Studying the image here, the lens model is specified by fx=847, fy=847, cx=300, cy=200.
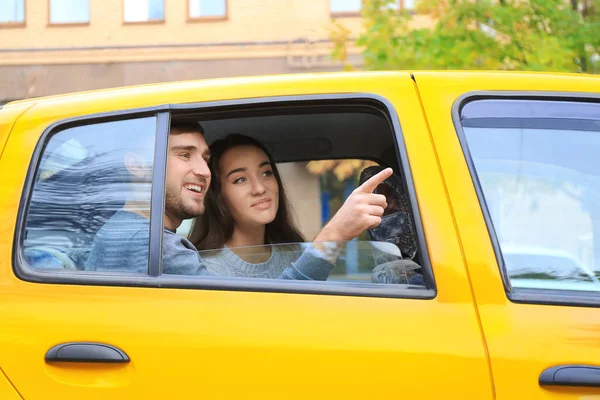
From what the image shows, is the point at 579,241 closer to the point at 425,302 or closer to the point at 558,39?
the point at 425,302

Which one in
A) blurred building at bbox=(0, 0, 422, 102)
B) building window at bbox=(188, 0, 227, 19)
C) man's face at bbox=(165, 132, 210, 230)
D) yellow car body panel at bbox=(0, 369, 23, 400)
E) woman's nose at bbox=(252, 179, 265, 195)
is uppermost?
building window at bbox=(188, 0, 227, 19)

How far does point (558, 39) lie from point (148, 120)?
24.3ft

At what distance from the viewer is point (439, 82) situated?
2.25 meters

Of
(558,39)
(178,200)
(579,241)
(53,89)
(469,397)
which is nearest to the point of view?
(469,397)

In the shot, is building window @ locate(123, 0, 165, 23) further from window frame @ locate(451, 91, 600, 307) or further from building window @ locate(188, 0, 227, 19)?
window frame @ locate(451, 91, 600, 307)

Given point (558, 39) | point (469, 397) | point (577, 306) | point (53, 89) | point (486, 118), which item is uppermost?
point (53, 89)

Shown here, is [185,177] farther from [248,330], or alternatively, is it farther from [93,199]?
[248,330]

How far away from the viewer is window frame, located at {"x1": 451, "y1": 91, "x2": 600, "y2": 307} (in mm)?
2027

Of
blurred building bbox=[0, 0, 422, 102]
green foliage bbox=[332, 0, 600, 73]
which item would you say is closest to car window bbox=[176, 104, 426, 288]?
green foliage bbox=[332, 0, 600, 73]

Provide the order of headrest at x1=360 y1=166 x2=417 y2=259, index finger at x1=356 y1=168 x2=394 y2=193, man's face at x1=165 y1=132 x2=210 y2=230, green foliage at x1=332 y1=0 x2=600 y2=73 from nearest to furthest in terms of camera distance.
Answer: index finger at x1=356 y1=168 x2=394 y2=193 → headrest at x1=360 y1=166 x2=417 y2=259 → man's face at x1=165 y1=132 x2=210 y2=230 → green foliage at x1=332 y1=0 x2=600 y2=73

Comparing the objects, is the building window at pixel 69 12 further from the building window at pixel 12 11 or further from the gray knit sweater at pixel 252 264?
the gray knit sweater at pixel 252 264

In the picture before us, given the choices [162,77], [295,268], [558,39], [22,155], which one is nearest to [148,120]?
[22,155]

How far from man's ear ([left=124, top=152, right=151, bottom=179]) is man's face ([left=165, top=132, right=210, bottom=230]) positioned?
0.18 metres

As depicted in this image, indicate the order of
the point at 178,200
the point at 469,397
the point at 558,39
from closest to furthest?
1. the point at 469,397
2. the point at 178,200
3. the point at 558,39
